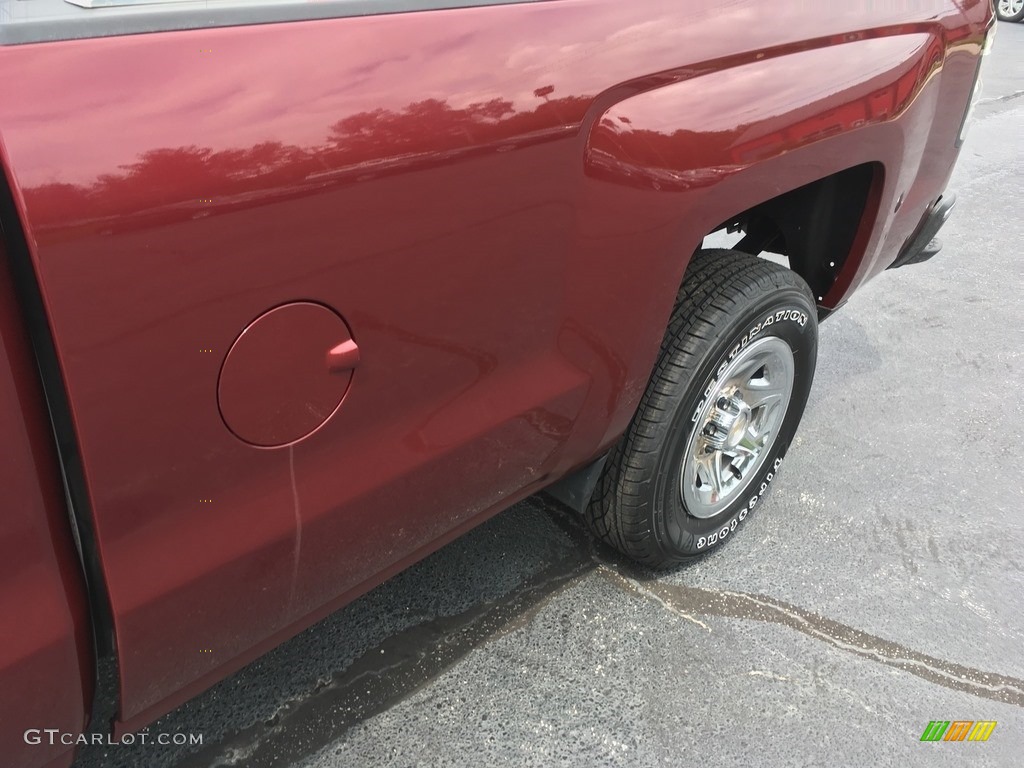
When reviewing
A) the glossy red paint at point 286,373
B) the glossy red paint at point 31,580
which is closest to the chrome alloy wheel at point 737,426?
the glossy red paint at point 286,373

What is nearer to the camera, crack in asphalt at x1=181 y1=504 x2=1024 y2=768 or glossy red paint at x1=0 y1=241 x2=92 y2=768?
glossy red paint at x1=0 y1=241 x2=92 y2=768

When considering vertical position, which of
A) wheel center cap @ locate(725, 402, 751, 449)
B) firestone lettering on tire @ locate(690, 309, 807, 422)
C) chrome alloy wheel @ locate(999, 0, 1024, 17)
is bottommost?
wheel center cap @ locate(725, 402, 751, 449)

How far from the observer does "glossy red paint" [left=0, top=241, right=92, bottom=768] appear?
0.99m

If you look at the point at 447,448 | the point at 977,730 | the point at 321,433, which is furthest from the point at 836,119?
the point at 977,730

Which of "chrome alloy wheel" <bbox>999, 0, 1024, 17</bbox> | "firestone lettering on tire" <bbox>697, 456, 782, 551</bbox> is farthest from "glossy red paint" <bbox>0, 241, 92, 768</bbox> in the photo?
"chrome alloy wheel" <bbox>999, 0, 1024, 17</bbox>

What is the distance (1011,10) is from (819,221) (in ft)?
43.8

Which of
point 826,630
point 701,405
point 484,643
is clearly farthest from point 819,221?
point 484,643

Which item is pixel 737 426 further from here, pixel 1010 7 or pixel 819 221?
pixel 1010 7

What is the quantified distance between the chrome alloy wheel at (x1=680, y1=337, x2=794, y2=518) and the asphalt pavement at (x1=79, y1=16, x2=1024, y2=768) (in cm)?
24

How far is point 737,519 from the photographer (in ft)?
8.14

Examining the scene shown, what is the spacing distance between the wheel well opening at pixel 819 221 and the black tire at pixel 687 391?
11.1 inches

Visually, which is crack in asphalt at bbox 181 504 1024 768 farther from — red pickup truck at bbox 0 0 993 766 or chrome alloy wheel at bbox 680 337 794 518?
red pickup truck at bbox 0 0 993 766

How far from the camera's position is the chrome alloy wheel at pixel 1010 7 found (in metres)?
12.7

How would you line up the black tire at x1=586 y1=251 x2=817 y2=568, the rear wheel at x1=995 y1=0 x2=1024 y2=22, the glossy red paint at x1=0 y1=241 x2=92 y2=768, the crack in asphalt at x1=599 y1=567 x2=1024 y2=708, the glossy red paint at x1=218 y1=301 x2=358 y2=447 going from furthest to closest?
1. the rear wheel at x1=995 y1=0 x2=1024 y2=22
2. the crack in asphalt at x1=599 y1=567 x2=1024 y2=708
3. the black tire at x1=586 y1=251 x2=817 y2=568
4. the glossy red paint at x1=218 y1=301 x2=358 y2=447
5. the glossy red paint at x1=0 y1=241 x2=92 y2=768
